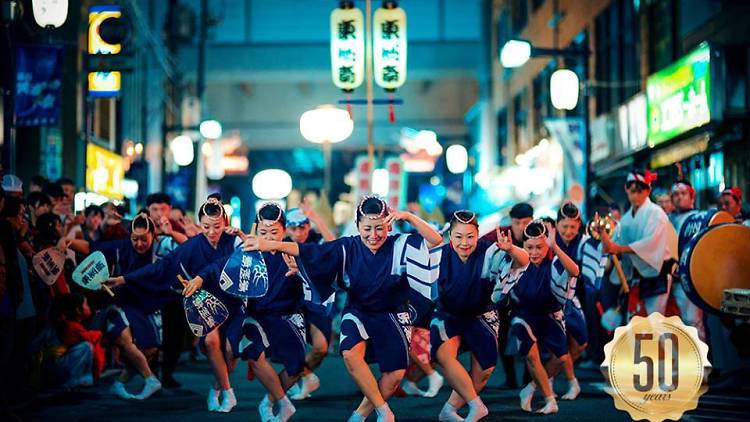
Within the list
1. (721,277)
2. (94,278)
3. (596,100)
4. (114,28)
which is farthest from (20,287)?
(596,100)

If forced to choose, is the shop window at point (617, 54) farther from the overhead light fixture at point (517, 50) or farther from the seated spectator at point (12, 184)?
the seated spectator at point (12, 184)

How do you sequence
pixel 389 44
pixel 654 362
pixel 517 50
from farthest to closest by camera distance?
pixel 389 44
pixel 517 50
pixel 654 362

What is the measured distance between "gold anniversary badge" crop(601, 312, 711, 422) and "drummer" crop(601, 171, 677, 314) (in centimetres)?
365

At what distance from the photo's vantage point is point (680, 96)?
17688 mm

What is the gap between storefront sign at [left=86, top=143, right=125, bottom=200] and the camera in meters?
23.8

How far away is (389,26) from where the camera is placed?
72.5 ft

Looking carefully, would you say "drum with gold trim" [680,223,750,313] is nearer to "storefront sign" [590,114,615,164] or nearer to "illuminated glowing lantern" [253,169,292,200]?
"storefront sign" [590,114,615,164]

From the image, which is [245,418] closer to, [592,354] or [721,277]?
[721,277]

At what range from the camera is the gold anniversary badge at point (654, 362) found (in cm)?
845

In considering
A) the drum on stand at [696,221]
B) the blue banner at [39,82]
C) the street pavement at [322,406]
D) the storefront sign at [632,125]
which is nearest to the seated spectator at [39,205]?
the street pavement at [322,406]

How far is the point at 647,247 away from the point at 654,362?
13.8ft

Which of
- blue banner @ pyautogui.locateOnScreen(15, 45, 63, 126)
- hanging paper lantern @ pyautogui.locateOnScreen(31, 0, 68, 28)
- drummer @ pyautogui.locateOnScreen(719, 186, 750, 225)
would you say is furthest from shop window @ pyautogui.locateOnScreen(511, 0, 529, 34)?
drummer @ pyautogui.locateOnScreen(719, 186, 750, 225)

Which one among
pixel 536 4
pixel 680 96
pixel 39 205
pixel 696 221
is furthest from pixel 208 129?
pixel 696 221

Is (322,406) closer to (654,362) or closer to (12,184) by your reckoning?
(654,362)
